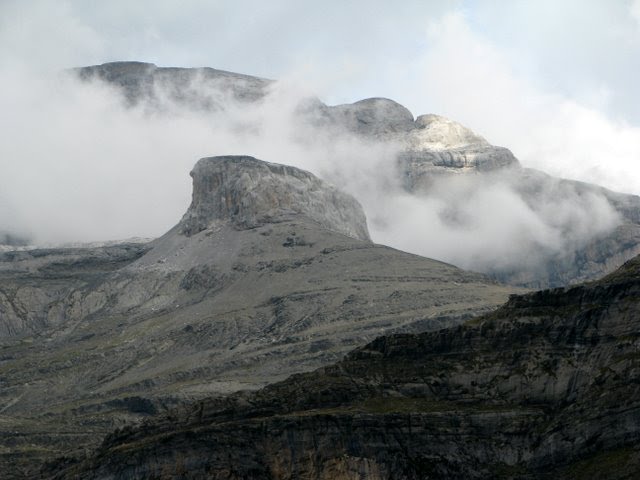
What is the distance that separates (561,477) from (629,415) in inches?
303

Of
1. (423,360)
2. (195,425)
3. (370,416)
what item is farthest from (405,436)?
(195,425)

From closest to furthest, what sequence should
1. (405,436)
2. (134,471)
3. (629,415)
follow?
1. (629,415)
2. (405,436)
3. (134,471)

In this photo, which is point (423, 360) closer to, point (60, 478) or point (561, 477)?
point (561, 477)

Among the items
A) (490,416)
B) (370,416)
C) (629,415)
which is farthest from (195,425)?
→ (629,415)

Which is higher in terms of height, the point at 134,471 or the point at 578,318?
the point at 578,318

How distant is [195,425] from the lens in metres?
158

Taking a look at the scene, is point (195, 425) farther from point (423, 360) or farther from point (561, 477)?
point (561, 477)

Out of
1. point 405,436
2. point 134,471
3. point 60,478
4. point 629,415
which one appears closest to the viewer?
point 629,415

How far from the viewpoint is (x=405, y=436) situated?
145250 mm

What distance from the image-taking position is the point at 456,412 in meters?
146

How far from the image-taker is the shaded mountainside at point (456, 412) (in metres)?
139

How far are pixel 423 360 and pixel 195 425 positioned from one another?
22.9m

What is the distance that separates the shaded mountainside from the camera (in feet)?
456

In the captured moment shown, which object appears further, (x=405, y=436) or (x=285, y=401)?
(x=285, y=401)
